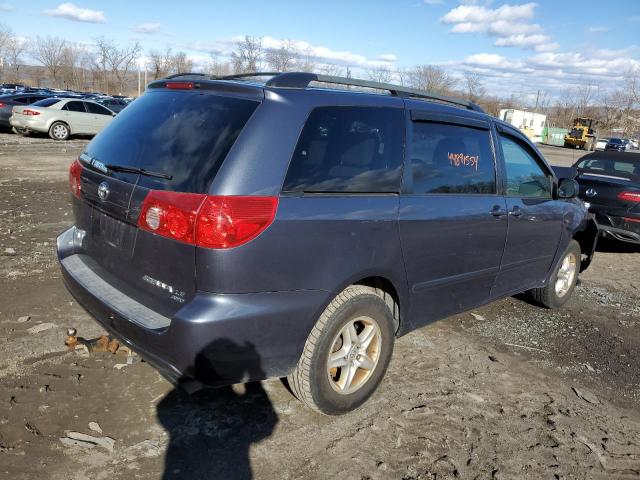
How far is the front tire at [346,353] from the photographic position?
9.18ft

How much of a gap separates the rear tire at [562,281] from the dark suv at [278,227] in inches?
67.3

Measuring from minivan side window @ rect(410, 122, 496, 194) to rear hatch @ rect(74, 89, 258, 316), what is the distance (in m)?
1.22

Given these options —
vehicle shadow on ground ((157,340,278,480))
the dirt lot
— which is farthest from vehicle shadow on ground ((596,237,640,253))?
vehicle shadow on ground ((157,340,278,480))

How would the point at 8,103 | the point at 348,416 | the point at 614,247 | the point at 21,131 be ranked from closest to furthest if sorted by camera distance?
the point at 348,416
the point at 614,247
the point at 21,131
the point at 8,103

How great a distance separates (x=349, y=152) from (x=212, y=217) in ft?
3.08

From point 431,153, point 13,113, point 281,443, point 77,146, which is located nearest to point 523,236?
point 431,153

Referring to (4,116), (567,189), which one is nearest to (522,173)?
(567,189)

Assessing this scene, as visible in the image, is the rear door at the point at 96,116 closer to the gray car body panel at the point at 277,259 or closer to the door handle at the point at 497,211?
the gray car body panel at the point at 277,259

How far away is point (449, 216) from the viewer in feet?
11.2

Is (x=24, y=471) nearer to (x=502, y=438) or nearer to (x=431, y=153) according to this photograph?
(x=502, y=438)

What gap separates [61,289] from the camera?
15.0 feet

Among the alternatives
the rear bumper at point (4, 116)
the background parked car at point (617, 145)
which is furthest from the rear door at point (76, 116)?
the background parked car at point (617, 145)

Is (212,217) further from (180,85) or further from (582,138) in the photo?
(582,138)

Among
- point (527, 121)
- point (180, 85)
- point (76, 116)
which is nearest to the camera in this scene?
point (180, 85)
